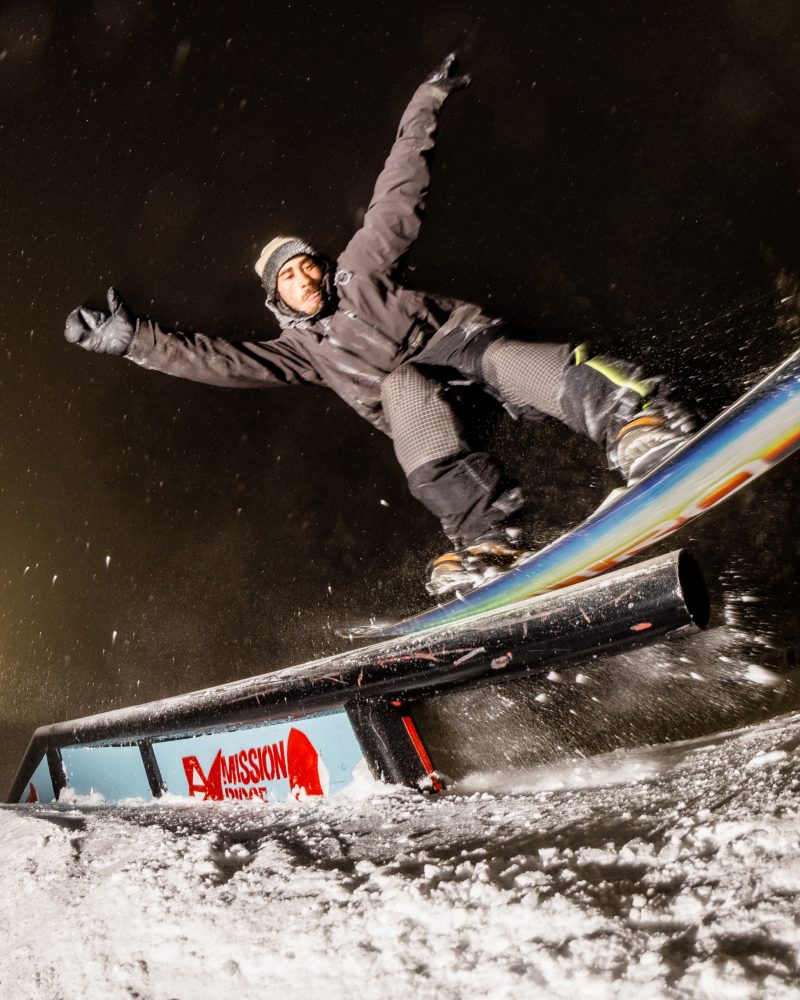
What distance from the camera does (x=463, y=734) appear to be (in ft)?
7.84

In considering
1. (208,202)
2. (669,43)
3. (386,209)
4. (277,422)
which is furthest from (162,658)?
(669,43)

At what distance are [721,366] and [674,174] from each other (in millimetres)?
1209

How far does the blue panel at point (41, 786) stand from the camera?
3800mm

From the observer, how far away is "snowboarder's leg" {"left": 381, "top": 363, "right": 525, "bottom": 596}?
2.10 meters

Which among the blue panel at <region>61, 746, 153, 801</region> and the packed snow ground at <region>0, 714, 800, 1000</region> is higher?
the blue panel at <region>61, 746, 153, 801</region>

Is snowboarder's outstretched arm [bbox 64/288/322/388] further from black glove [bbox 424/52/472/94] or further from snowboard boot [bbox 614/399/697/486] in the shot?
snowboard boot [bbox 614/399/697/486]

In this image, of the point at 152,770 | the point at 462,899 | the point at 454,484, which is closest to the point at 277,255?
the point at 454,484

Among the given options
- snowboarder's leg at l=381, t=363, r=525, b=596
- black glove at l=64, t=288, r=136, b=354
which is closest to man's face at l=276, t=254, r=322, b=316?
snowboarder's leg at l=381, t=363, r=525, b=596

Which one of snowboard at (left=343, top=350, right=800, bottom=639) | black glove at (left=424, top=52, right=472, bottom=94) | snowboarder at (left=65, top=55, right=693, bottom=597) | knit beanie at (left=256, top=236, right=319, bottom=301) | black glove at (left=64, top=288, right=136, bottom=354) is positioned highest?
black glove at (left=424, top=52, right=472, bottom=94)

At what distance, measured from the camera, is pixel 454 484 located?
2135mm

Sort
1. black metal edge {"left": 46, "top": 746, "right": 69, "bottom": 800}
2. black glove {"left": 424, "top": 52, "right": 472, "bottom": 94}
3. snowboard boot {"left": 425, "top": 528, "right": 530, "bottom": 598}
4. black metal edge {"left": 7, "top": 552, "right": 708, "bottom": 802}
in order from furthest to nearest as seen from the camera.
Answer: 1. black metal edge {"left": 46, "top": 746, "right": 69, "bottom": 800}
2. black glove {"left": 424, "top": 52, "right": 472, "bottom": 94}
3. snowboard boot {"left": 425, "top": 528, "right": 530, "bottom": 598}
4. black metal edge {"left": 7, "top": 552, "right": 708, "bottom": 802}

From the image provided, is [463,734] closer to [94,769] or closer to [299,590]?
[94,769]

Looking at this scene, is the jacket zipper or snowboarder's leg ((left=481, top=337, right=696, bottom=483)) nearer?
snowboarder's leg ((left=481, top=337, right=696, bottom=483))

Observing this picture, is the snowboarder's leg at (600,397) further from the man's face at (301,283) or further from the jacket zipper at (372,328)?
the man's face at (301,283)
